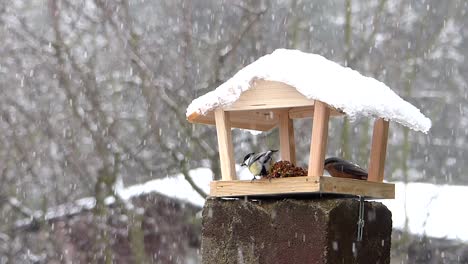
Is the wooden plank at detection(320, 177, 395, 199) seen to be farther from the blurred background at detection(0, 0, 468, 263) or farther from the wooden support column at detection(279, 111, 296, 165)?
the blurred background at detection(0, 0, 468, 263)

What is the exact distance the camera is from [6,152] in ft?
30.2

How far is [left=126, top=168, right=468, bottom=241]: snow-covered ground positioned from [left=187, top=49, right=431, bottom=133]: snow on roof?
4.26m

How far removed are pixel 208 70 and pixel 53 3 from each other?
1.76 m

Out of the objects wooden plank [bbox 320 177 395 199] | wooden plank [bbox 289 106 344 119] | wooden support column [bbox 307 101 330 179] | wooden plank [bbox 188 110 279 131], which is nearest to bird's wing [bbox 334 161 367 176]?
wooden plank [bbox 320 177 395 199]

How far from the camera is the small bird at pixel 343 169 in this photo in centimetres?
382

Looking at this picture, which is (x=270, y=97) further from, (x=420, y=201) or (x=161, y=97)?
(x=420, y=201)

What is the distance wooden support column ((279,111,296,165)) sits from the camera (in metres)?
4.19

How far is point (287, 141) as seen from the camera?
165 inches

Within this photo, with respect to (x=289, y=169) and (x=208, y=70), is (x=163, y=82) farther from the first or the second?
(x=289, y=169)

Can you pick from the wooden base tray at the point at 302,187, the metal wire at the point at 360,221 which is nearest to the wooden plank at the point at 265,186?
the wooden base tray at the point at 302,187

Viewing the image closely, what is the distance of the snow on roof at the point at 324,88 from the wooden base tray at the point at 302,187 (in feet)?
1.03

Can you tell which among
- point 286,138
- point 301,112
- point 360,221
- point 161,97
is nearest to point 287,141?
point 286,138

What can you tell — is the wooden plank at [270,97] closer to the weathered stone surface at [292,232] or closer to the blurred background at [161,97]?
the weathered stone surface at [292,232]

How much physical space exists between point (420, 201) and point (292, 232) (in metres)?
5.28
